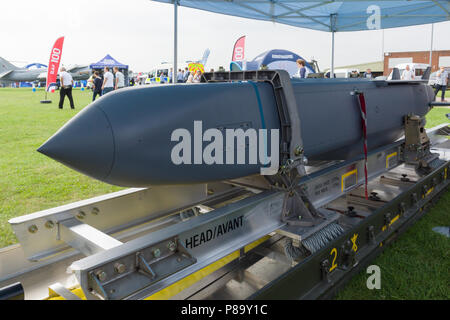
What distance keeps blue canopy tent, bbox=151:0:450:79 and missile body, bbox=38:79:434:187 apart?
4.54 m

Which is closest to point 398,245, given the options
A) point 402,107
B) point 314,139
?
point 314,139

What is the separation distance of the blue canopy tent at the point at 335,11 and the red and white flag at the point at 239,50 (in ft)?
20.9

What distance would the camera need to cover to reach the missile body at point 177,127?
1.42m

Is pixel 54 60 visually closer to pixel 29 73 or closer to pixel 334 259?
pixel 334 259

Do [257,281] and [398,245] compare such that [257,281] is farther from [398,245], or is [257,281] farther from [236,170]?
[398,245]

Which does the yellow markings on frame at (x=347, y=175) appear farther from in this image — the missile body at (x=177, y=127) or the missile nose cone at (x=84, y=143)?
the missile nose cone at (x=84, y=143)

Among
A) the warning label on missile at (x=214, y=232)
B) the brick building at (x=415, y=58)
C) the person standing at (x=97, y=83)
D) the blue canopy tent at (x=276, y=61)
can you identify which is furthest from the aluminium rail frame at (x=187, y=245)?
the brick building at (x=415, y=58)

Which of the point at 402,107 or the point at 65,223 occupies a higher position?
the point at 402,107

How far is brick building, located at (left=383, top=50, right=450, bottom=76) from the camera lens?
102 ft

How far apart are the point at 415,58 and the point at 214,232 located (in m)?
39.8

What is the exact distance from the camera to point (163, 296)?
1.83 metres

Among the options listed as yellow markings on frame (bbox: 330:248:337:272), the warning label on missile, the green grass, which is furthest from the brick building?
the warning label on missile

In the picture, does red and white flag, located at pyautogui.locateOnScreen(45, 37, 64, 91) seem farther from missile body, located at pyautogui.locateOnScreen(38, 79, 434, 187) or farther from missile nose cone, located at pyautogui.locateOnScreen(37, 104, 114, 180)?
missile nose cone, located at pyautogui.locateOnScreen(37, 104, 114, 180)

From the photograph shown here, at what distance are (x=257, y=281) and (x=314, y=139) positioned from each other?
912 millimetres
